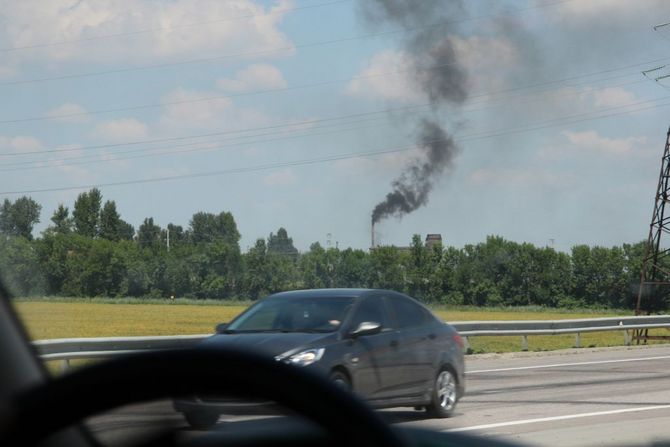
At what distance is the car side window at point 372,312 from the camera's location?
11.7 m

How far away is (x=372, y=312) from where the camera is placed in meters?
11.9

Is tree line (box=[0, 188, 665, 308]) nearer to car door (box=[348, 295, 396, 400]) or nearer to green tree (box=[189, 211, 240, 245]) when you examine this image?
green tree (box=[189, 211, 240, 245])

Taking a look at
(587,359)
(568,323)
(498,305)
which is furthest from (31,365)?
(498,305)

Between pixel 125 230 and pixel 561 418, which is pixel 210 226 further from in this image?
pixel 561 418

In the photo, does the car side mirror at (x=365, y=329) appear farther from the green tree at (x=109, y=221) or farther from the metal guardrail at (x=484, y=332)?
the green tree at (x=109, y=221)

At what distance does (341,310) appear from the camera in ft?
38.3

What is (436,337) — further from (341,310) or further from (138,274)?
(138,274)

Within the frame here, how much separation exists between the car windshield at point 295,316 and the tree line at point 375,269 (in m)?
37.9

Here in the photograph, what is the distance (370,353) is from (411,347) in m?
0.79

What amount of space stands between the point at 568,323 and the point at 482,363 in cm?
627

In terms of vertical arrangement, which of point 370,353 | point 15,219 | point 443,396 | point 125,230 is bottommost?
point 443,396

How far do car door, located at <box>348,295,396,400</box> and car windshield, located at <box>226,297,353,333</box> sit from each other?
A: 0.20 meters

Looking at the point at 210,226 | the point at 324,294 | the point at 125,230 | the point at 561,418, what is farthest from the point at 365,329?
the point at 210,226

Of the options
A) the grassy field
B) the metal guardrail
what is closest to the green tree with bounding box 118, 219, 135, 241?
the grassy field
